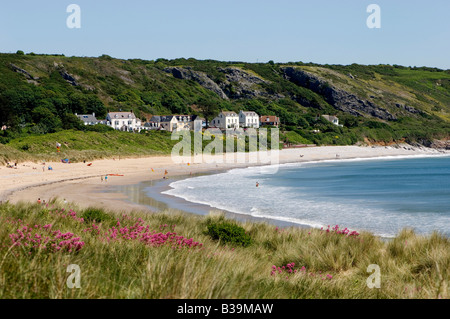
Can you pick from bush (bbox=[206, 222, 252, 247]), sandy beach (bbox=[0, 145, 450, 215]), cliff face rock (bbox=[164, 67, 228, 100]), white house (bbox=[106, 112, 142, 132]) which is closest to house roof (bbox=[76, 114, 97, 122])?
white house (bbox=[106, 112, 142, 132])

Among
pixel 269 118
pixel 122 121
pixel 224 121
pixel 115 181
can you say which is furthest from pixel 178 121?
pixel 115 181

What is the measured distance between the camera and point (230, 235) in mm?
11148

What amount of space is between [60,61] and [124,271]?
12885cm

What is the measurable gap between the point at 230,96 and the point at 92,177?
116 m

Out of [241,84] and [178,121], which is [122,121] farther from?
[241,84]

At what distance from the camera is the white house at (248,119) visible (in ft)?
361

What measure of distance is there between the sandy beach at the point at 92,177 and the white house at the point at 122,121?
86.4 ft

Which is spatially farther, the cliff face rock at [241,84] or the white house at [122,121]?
the cliff face rock at [241,84]

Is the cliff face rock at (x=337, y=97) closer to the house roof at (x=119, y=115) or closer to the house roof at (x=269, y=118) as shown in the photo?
the house roof at (x=269, y=118)

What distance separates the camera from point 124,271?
566 cm

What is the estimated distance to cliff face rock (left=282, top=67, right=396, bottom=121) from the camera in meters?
144

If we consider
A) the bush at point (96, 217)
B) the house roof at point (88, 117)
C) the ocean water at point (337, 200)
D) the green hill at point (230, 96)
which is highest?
the green hill at point (230, 96)

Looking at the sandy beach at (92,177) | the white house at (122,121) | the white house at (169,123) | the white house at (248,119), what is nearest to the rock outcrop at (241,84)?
the white house at (248,119)

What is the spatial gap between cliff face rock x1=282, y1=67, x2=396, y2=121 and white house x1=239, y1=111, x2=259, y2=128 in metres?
48.5
